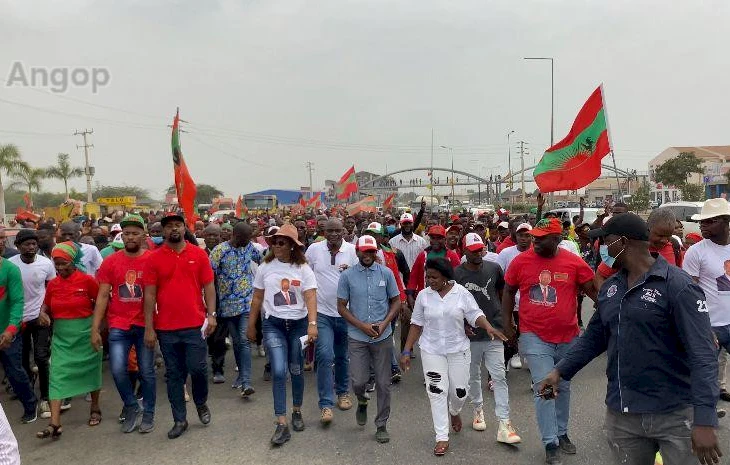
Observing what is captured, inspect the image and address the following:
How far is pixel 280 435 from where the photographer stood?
4.63 meters

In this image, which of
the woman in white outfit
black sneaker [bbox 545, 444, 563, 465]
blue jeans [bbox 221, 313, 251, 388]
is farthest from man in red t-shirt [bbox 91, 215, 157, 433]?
black sneaker [bbox 545, 444, 563, 465]

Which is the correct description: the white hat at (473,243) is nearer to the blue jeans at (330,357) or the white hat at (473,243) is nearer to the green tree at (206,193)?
the blue jeans at (330,357)

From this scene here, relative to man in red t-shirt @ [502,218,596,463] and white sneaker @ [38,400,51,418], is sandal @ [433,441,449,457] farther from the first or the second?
white sneaker @ [38,400,51,418]

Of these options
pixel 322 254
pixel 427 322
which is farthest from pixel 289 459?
pixel 322 254

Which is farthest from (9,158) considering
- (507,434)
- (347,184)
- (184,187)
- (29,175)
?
→ (507,434)

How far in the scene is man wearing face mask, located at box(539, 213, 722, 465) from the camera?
2.43 metres

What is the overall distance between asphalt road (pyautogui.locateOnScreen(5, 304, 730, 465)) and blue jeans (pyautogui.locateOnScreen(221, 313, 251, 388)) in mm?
246

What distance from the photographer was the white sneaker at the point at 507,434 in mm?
4457

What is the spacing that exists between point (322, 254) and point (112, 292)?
2.02 meters

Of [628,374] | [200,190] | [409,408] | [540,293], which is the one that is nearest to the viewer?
[628,374]

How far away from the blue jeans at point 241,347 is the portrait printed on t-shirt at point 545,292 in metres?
3.10

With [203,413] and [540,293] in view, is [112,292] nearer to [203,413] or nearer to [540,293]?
[203,413]

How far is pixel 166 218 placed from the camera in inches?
193

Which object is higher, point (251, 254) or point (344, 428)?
point (251, 254)
